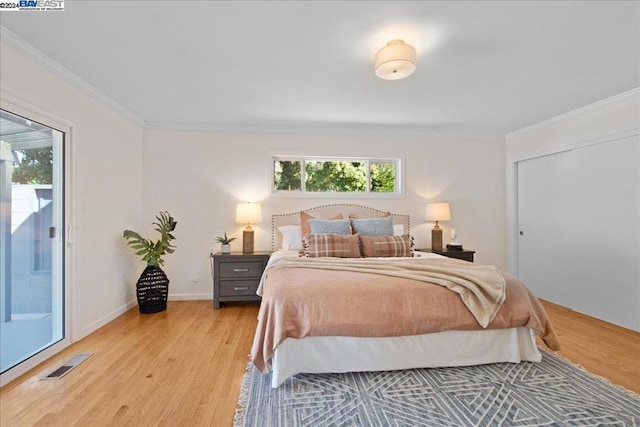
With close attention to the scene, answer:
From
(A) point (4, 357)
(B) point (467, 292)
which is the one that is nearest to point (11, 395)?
(A) point (4, 357)

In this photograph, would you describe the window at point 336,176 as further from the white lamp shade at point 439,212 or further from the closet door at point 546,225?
the closet door at point 546,225

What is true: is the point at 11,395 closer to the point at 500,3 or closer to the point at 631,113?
the point at 500,3

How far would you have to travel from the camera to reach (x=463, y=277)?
2205 millimetres

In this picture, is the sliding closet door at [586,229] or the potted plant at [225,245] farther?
the potted plant at [225,245]

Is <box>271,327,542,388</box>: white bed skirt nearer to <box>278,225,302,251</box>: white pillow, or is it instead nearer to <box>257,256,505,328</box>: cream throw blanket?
<box>257,256,505,328</box>: cream throw blanket

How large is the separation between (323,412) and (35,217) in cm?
265

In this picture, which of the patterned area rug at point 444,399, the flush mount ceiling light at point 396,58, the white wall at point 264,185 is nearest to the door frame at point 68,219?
the white wall at point 264,185

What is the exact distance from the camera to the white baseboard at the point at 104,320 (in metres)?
2.83

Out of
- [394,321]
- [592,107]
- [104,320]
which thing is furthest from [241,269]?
[592,107]

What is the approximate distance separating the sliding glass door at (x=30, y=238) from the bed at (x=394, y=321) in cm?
185

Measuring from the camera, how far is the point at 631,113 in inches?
119

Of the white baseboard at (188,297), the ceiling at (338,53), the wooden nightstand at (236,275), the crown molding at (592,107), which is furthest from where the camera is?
the white baseboard at (188,297)

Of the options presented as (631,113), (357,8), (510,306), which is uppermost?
(357,8)

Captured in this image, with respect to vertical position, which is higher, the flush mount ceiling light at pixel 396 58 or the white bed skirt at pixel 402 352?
the flush mount ceiling light at pixel 396 58
